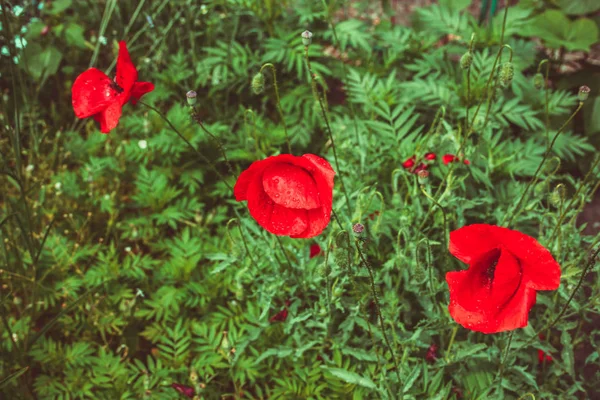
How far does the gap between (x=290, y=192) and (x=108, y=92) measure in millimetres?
510

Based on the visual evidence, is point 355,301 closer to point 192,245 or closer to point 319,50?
point 192,245

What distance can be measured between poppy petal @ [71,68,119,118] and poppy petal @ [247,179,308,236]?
0.39 meters

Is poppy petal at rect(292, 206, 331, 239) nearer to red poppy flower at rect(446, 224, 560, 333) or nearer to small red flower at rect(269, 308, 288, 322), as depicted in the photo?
red poppy flower at rect(446, 224, 560, 333)

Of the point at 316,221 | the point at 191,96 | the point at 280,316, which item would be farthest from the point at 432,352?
the point at 191,96

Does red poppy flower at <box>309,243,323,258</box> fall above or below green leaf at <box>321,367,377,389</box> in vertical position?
above

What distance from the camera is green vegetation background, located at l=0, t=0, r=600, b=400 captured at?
155 cm

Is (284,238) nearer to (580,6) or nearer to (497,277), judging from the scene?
(497,277)

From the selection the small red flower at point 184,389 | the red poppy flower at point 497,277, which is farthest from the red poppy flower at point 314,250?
the red poppy flower at point 497,277

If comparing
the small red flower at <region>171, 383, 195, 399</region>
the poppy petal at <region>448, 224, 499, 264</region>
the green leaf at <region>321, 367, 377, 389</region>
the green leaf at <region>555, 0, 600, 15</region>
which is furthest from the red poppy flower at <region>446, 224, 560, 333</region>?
the green leaf at <region>555, 0, 600, 15</region>

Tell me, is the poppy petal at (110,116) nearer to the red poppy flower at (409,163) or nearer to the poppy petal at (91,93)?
the poppy petal at (91,93)

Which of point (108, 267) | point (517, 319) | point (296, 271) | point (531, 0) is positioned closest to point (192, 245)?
point (108, 267)

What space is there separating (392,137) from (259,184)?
924 millimetres

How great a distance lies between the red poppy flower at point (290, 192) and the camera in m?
1.11

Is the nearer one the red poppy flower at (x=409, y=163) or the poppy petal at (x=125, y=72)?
the poppy petal at (x=125, y=72)
